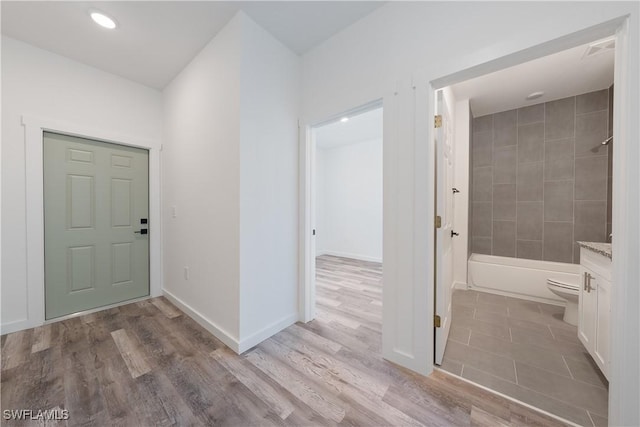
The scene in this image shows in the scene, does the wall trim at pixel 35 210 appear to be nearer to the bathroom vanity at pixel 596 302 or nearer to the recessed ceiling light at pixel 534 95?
the bathroom vanity at pixel 596 302

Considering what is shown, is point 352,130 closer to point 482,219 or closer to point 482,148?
point 482,148

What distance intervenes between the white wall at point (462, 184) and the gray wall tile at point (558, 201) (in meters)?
1.14

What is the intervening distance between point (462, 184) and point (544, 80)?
1413mm

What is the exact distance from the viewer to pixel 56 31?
204 cm

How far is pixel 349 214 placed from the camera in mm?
5598

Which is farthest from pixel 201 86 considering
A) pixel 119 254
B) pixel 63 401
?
pixel 63 401

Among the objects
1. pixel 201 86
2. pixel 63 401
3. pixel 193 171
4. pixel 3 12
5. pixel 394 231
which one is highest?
pixel 3 12

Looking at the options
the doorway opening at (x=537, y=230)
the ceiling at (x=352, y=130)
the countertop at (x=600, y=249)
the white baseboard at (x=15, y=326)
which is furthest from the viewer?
the ceiling at (x=352, y=130)

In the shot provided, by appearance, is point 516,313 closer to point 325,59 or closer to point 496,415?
point 496,415

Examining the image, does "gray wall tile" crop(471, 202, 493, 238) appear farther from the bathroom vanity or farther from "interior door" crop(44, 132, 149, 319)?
"interior door" crop(44, 132, 149, 319)

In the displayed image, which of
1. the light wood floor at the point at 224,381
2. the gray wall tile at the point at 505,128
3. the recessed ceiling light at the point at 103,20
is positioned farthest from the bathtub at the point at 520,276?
the recessed ceiling light at the point at 103,20

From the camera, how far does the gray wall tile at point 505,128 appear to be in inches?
136

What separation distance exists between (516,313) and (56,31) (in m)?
5.38

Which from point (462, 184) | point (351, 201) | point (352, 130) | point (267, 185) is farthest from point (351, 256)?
point (267, 185)
